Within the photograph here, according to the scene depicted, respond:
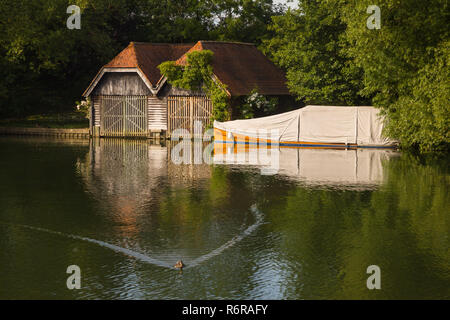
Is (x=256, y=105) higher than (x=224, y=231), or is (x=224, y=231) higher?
(x=256, y=105)

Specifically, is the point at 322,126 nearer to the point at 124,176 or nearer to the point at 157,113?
the point at 157,113

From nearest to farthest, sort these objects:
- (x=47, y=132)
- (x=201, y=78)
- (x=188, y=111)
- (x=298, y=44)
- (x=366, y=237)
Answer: (x=366, y=237) → (x=298, y=44) → (x=201, y=78) → (x=188, y=111) → (x=47, y=132)

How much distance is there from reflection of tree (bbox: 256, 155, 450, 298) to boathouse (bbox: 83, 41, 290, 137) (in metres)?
23.1

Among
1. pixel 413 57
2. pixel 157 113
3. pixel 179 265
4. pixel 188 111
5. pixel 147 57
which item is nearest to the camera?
pixel 179 265

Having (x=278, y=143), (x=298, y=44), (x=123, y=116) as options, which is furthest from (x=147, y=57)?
(x=278, y=143)

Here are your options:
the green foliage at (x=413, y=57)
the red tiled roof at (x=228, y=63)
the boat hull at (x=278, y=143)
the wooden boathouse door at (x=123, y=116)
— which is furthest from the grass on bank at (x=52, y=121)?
the green foliage at (x=413, y=57)

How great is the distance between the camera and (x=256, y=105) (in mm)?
41844

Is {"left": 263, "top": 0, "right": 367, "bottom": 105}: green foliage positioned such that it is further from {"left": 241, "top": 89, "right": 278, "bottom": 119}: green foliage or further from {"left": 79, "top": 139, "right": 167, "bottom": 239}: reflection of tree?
{"left": 79, "top": 139, "right": 167, "bottom": 239}: reflection of tree

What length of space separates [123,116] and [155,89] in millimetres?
3690

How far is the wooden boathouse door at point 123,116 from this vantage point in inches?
1796

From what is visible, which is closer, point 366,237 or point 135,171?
point 366,237

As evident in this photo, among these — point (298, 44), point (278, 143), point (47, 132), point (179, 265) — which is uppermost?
point (298, 44)

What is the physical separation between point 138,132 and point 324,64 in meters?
14.3
